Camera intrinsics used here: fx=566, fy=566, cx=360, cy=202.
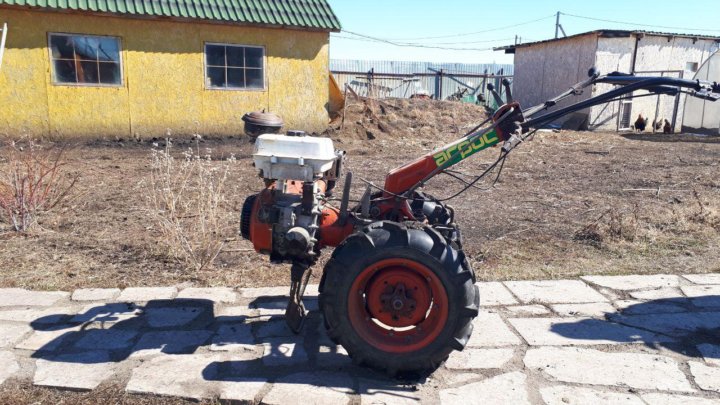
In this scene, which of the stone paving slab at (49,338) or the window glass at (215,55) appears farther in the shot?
the window glass at (215,55)

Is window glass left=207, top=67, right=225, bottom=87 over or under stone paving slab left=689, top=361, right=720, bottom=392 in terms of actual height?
over

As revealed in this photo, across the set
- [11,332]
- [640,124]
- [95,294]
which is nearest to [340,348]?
[95,294]

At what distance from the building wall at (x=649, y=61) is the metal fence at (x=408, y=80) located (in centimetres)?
419

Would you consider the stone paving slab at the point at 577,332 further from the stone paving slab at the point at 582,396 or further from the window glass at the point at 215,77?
the window glass at the point at 215,77

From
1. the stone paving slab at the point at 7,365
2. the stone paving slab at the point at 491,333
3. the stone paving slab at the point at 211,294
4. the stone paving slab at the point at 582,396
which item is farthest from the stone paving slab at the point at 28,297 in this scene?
the stone paving slab at the point at 582,396

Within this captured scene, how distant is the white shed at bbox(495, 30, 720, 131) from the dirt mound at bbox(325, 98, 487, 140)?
11.5 ft

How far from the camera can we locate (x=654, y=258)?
5648mm

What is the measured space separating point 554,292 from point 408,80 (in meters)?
20.1

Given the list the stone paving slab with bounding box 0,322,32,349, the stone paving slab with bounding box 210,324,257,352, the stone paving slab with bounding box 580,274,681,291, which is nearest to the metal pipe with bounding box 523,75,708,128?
the stone paving slab with bounding box 580,274,681,291

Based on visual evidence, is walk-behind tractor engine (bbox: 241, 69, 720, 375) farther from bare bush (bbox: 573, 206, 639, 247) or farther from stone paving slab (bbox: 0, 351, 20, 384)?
bare bush (bbox: 573, 206, 639, 247)

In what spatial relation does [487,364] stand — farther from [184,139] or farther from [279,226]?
[184,139]

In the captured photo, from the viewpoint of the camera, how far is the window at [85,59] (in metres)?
12.5

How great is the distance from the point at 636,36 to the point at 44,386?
20093 millimetres

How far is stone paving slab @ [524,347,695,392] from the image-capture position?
11.1 feet
